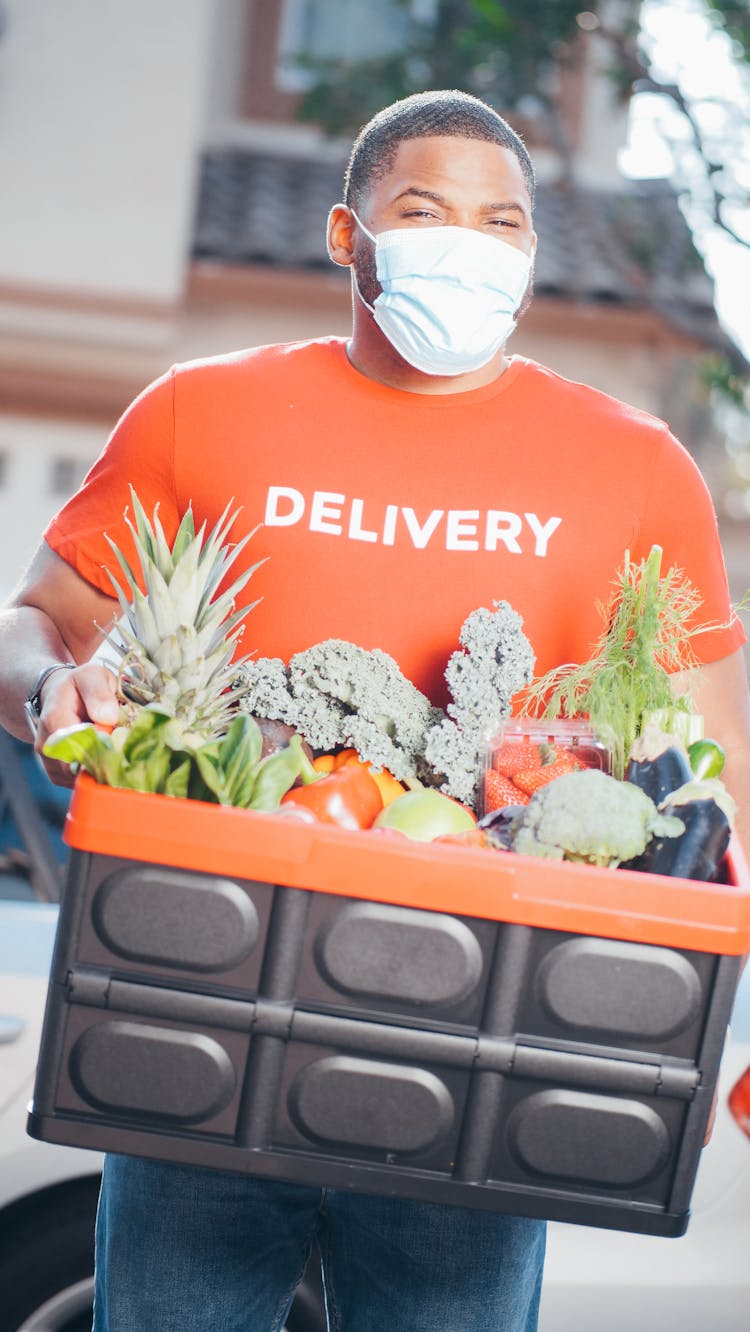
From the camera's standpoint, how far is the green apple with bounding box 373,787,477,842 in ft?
6.02

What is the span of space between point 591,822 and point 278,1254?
84 centimetres

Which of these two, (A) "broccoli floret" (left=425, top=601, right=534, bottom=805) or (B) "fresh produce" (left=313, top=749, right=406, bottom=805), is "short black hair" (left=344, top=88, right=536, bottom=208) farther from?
(B) "fresh produce" (left=313, top=749, right=406, bottom=805)

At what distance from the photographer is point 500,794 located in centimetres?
196

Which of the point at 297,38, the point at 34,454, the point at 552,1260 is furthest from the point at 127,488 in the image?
the point at 297,38

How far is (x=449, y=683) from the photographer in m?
2.08

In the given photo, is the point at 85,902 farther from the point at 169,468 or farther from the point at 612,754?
the point at 169,468

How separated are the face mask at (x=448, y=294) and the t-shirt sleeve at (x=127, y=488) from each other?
37cm

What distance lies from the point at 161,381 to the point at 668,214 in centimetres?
565

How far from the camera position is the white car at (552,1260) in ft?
10.5

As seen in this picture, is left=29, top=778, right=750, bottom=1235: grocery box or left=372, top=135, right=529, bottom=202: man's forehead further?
left=372, top=135, right=529, bottom=202: man's forehead

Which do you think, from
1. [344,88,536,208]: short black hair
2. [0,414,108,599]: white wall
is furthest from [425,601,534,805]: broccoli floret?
[0,414,108,599]: white wall

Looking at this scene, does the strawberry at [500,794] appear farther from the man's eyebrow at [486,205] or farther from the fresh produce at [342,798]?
the man's eyebrow at [486,205]

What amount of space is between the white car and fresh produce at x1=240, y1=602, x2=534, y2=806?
146 cm

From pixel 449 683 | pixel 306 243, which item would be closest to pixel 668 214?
pixel 306 243
